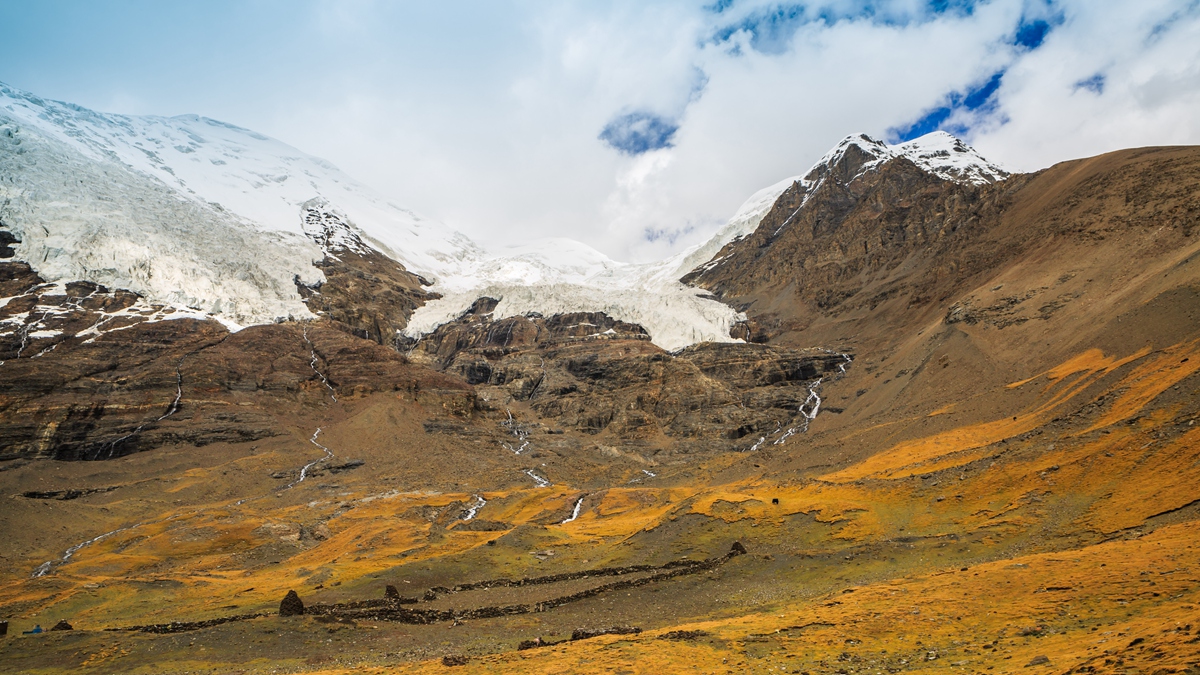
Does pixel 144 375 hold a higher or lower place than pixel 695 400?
higher

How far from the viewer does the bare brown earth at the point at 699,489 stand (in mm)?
25344

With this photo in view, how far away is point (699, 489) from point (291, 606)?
69687mm

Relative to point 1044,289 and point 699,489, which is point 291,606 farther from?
point 1044,289

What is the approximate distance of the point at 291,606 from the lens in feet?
123

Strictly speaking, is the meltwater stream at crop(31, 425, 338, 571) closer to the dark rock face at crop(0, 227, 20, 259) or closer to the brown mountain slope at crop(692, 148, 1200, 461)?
the dark rock face at crop(0, 227, 20, 259)

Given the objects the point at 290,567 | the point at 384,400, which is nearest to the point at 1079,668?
the point at 290,567

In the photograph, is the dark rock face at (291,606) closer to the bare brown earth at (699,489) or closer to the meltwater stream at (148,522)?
the bare brown earth at (699,489)

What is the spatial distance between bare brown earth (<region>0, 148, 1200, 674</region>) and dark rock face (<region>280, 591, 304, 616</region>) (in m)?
1.30

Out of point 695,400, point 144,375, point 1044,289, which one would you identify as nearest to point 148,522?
point 144,375

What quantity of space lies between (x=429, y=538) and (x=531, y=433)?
327 feet

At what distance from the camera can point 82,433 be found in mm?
140000

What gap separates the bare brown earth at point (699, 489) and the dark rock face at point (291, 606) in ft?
4.28

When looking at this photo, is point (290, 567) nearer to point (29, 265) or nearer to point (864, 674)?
point (864, 674)

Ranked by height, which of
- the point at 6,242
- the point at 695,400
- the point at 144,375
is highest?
the point at 6,242
